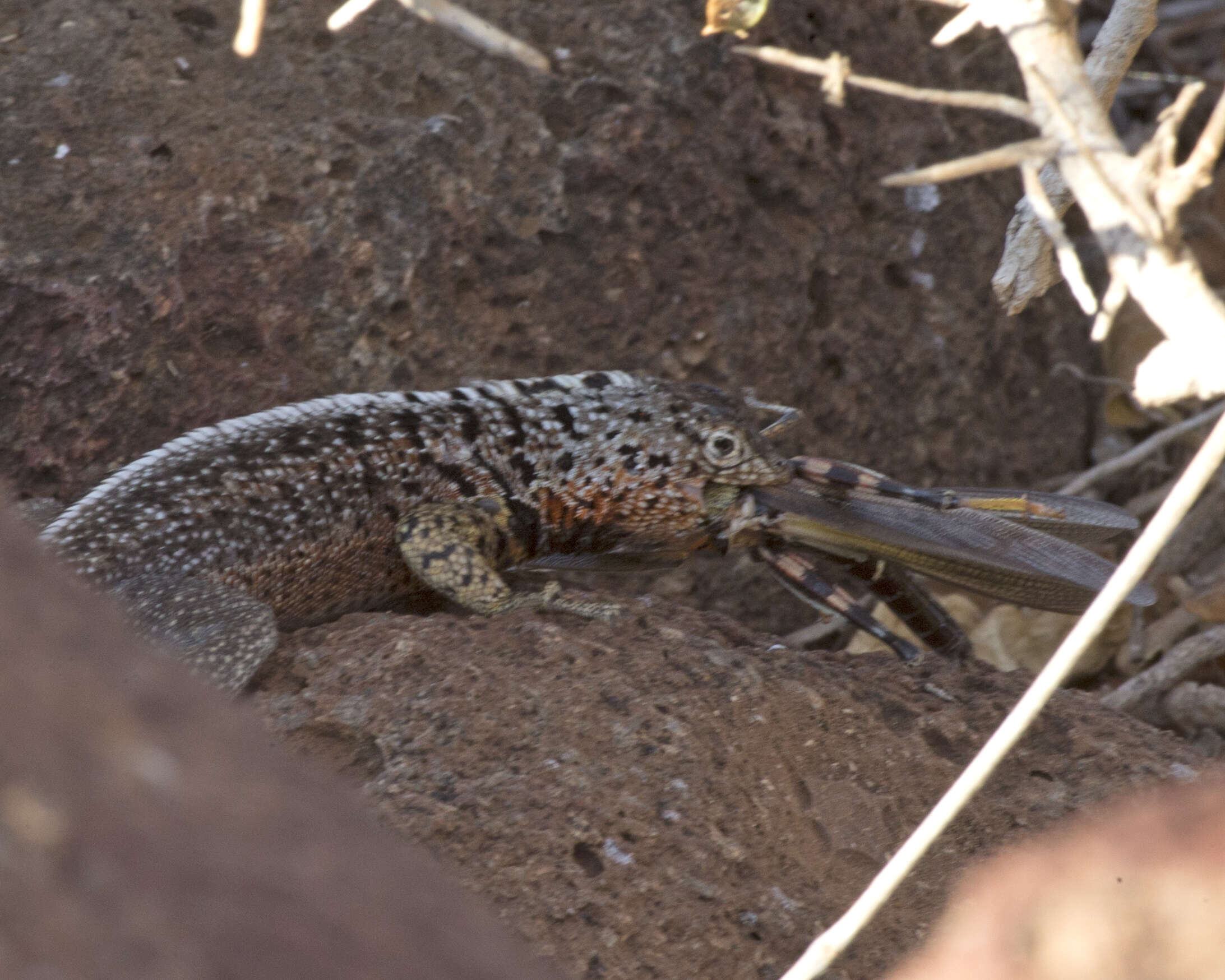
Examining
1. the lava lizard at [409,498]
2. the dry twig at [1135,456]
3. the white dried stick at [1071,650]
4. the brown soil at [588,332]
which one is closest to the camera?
the white dried stick at [1071,650]

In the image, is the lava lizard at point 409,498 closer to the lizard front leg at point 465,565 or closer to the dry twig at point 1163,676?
the lizard front leg at point 465,565

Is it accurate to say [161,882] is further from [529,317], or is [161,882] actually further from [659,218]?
[659,218]

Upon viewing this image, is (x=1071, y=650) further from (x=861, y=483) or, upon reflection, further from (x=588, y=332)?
(x=588, y=332)

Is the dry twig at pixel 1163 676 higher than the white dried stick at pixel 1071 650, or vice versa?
the white dried stick at pixel 1071 650

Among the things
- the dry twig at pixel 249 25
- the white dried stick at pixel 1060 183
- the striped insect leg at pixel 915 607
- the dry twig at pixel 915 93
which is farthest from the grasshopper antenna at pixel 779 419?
the dry twig at pixel 249 25

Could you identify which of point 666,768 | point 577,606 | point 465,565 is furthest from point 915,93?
point 465,565

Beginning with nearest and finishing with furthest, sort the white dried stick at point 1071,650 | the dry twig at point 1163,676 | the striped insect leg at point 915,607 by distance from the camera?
the white dried stick at point 1071,650, the striped insect leg at point 915,607, the dry twig at point 1163,676

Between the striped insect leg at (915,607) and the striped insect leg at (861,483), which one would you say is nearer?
the striped insect leg at (861,483)

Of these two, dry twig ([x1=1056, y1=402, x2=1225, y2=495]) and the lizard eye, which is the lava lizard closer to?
the lizard eye

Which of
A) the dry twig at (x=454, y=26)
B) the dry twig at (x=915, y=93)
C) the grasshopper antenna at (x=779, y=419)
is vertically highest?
the dry twig at (x=915, y=93)
